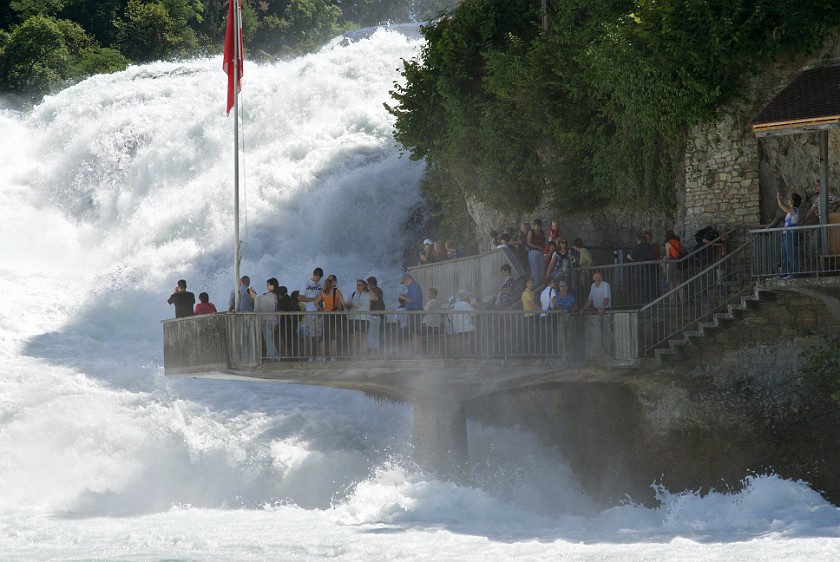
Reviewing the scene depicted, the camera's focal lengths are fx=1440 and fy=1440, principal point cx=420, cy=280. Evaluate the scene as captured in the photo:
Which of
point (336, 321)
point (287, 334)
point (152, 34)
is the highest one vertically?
point (152, 34)

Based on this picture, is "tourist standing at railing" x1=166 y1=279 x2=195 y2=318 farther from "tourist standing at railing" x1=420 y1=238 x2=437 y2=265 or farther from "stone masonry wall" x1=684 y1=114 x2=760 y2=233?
"stone masonry wall" x1=684 y1=114 x2=760 y2=233

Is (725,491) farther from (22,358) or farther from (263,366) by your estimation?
(22,358)

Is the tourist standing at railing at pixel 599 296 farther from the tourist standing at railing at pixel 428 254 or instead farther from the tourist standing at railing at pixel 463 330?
the tourist standing at railing at pixel 428 254

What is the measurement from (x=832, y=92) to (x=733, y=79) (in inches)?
125

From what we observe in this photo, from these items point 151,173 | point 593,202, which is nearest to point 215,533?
point 593,202

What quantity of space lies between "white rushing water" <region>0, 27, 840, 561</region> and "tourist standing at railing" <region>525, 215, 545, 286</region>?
152 inches

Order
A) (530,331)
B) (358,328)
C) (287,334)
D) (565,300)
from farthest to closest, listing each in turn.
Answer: (565,300)
(530,331)
(358,328)
(287,334)

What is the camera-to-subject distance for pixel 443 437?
101 feet

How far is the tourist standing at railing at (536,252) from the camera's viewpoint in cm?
2923

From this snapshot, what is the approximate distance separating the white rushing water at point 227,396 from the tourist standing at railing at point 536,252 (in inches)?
152

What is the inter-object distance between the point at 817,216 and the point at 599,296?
418 cm

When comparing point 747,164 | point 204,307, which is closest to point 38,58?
point 204,307

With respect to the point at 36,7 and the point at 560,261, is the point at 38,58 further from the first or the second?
the point at 560,261

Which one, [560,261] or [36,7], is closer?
[560,261]
